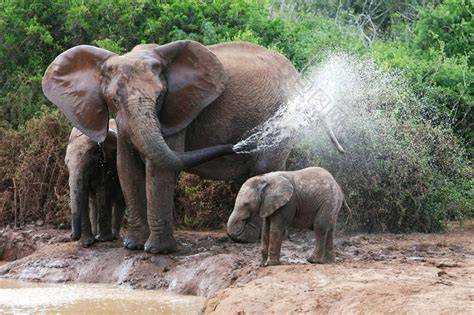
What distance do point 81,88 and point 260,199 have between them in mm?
3214

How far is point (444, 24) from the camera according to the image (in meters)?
19.2

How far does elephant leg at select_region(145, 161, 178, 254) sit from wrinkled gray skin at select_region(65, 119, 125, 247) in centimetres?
88

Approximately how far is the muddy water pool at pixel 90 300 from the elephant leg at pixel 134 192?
96 centimetres

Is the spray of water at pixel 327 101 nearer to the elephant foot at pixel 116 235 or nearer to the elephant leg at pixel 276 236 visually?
the elephant foot at pixel 116 235

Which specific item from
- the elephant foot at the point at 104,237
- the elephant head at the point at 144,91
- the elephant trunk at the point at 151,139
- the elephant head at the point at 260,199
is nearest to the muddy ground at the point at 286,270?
the elephant foot at the point at 104,237

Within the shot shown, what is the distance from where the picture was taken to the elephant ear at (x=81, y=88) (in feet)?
40.1

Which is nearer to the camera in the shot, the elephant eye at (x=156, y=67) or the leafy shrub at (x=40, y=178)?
the elephant eye at (x=156, y=67)

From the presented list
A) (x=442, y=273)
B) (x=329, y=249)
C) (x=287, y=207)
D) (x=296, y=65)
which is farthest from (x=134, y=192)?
(x=296, y=65)

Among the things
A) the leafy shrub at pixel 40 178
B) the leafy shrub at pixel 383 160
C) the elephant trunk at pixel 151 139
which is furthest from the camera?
the leafy shrub at pixel 40 178

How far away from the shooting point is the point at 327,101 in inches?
531

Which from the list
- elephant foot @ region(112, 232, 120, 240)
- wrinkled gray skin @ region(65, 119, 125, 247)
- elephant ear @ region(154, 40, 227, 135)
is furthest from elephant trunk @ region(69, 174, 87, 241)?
elephant ear @ region(154, 40, 227, 135)

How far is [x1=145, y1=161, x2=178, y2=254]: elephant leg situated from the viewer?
11750mm

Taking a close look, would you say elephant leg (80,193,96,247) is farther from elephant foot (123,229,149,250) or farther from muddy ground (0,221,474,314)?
elephant foot (123,229,149,250)

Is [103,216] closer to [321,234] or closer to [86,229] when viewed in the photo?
[86,229]
